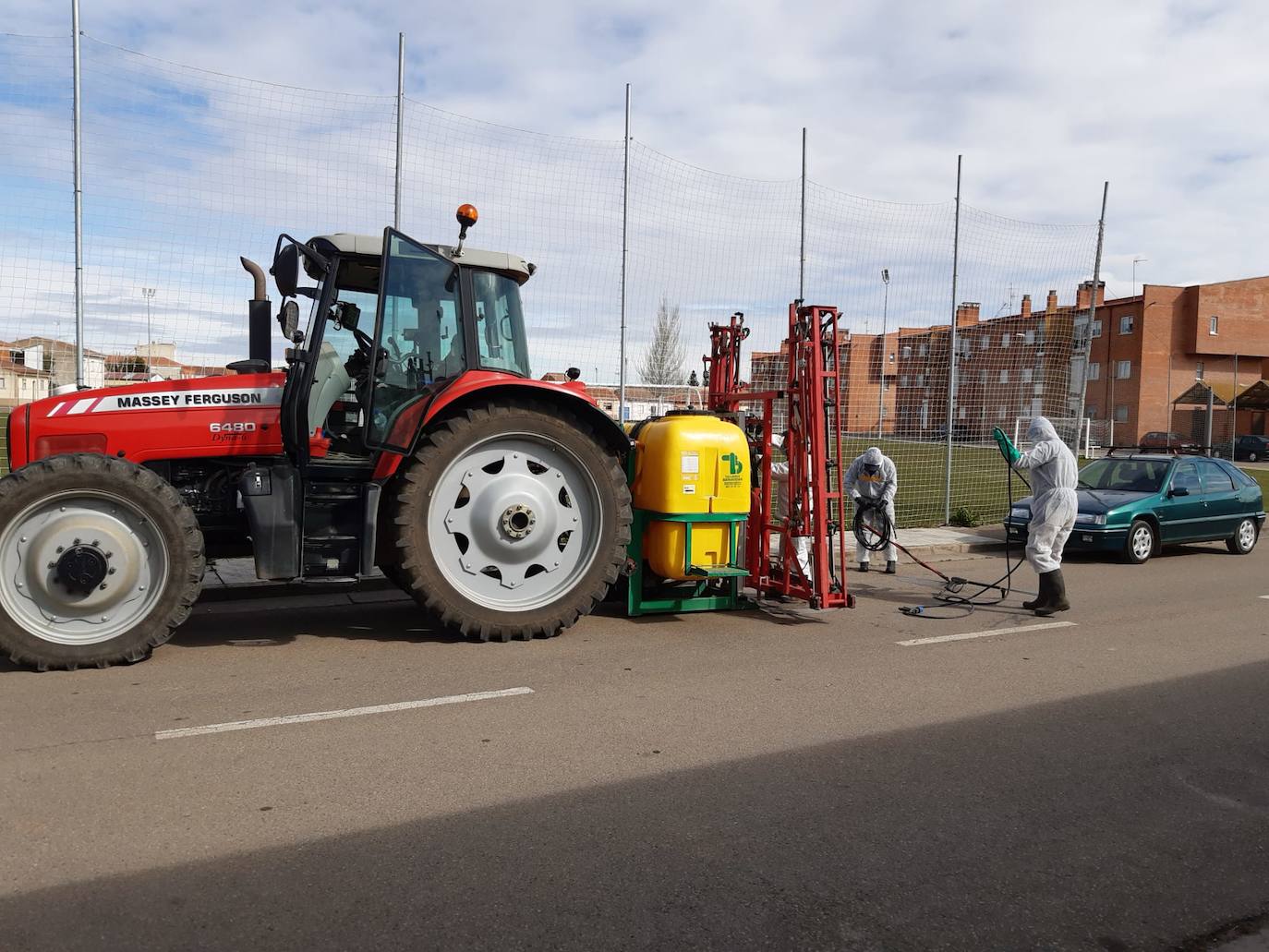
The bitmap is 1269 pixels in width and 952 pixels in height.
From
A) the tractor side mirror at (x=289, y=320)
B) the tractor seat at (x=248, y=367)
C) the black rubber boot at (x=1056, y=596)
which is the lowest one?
the black rubber boot at (x=1056, y=596)

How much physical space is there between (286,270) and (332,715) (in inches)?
120

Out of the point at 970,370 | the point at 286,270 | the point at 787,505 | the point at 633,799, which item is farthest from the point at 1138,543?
the point at 286,270

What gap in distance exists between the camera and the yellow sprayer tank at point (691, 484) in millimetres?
6895

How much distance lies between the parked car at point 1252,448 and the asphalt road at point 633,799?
140ft

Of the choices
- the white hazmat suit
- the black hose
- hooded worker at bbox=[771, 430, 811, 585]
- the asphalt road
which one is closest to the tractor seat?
the asphalt road

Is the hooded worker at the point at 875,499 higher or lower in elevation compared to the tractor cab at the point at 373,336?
lower

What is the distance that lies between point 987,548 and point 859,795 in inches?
370

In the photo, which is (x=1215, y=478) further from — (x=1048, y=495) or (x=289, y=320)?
(x=289, y=320)

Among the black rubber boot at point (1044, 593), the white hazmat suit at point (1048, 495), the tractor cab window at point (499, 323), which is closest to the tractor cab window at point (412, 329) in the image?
the tractor cab window at point (499, 323)

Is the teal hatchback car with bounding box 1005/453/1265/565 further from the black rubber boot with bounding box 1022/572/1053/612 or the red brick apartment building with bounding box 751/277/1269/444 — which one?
the black rubber boot with bounding box 1022/572/1053/612

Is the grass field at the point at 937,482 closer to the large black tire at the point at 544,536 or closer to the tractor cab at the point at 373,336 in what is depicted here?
the large black tire at the point at 544,536

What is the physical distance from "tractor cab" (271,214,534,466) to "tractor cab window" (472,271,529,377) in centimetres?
2

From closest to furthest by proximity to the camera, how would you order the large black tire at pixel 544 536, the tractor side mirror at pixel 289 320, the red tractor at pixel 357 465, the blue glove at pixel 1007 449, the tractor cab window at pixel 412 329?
the red tractor at pixel 357 465
the tractor side mirror at pixel 289 320
the large black tire at pixel 544 536
the tractor cab window at pixel 412 329
the blue glove at pixel 1007 449

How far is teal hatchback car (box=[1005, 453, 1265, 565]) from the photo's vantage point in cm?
1137
